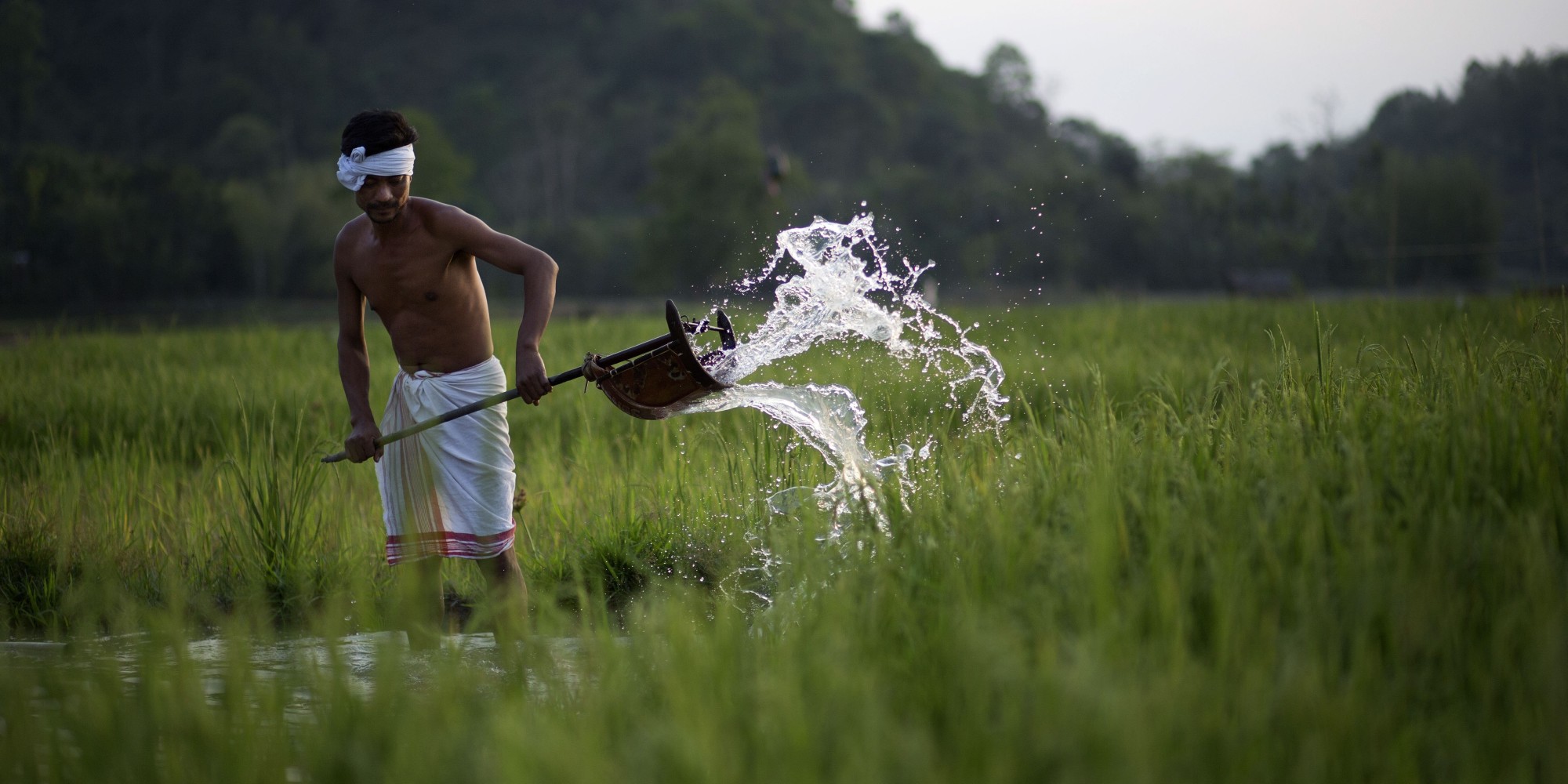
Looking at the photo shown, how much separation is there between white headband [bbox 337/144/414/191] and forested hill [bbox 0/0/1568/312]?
6.49 m

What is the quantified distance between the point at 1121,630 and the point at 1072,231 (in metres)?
55.2

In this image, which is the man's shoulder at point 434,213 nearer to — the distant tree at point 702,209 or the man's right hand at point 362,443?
the man's right hand at point 362,443

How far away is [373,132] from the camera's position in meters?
3.47

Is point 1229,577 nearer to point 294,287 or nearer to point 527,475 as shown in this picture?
point 527,475

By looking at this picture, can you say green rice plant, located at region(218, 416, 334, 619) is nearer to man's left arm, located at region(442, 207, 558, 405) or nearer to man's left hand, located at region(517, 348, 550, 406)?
man's left arm, located at region(442, 207, 558, 405)

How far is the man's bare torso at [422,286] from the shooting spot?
11.9ft

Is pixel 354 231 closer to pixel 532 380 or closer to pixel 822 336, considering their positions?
pixel 532 380

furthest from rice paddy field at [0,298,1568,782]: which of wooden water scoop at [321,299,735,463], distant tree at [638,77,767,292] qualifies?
distant tree at [638,77,767,292]

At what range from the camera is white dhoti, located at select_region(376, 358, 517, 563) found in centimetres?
360

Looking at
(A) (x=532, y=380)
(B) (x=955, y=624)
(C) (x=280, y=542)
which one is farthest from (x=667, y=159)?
(B) (x=955, y=624)

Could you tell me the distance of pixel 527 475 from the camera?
221 inches

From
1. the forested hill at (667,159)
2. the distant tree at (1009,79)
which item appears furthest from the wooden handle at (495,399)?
the distant tree at (1009,79)

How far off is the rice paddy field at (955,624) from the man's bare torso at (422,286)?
84cm

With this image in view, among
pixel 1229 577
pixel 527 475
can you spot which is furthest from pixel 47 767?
pixel 527 475
